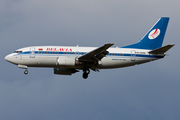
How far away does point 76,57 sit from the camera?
47.9 metres

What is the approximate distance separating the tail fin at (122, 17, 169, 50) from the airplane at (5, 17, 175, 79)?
16 centimetres

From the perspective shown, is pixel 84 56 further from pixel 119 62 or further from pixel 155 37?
pixel 155 37

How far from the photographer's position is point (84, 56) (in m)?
46.5

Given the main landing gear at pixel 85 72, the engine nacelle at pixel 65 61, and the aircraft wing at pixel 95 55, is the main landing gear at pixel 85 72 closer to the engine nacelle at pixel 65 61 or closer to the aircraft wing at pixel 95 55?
the aircraft wing at pixel 95 55

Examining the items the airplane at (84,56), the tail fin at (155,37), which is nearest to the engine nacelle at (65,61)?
the airplane at (84,56)

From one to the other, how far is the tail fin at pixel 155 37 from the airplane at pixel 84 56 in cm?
16

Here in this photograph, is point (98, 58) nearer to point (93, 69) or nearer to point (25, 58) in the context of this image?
point (93, 69)

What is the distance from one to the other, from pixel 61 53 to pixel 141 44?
1320 centimetres

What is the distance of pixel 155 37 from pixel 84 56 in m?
13.4

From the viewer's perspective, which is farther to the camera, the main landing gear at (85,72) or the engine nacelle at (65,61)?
the main landing gear at (85,72)

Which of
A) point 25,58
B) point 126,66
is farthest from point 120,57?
point 25,58

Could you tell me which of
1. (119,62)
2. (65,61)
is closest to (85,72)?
(65,61)

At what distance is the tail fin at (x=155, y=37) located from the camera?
169 feet

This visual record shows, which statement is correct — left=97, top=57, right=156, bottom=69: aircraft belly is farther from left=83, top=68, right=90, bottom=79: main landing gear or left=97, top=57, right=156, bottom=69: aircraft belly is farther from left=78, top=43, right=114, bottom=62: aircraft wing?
left=83, top=68, right=90, bottom=79: main landing gear
